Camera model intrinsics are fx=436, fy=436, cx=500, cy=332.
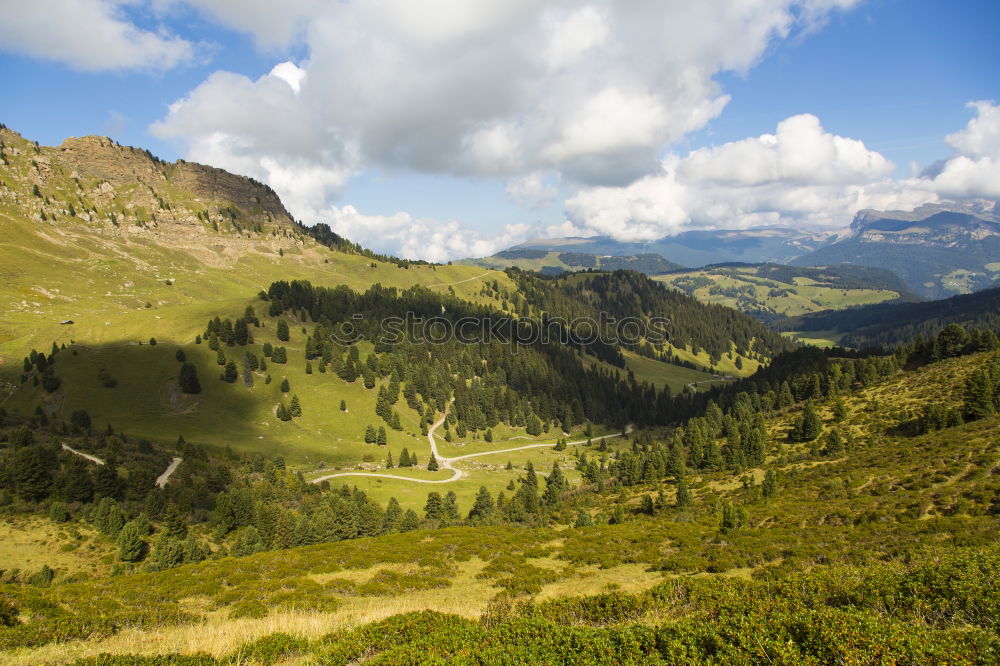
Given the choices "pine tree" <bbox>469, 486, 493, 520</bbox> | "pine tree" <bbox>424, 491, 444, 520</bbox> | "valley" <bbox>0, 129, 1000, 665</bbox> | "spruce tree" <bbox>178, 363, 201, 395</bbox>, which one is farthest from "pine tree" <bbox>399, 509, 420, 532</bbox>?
"spruce tree" <bbox>178, 363, 201, 395</bbox>

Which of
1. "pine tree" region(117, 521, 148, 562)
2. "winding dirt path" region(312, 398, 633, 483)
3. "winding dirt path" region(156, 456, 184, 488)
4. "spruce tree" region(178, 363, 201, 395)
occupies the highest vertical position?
"spruce tree" region(178, 363, 201, 395)

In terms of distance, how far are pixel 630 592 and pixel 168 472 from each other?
10009 centimetres

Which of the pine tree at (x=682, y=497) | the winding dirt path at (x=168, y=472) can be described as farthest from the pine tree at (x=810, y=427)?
the winding dirt path at (x=168, y=472)

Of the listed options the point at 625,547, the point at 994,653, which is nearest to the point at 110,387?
the point at 625,547

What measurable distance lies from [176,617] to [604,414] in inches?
7367

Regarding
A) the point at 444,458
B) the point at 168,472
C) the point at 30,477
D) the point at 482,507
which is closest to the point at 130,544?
the point at 30,477

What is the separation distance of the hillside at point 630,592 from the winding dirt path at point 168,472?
61.5 m

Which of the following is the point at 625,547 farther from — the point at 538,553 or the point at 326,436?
the point at 326,436

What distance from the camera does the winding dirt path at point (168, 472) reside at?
82.1 metres

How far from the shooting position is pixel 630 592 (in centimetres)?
2314

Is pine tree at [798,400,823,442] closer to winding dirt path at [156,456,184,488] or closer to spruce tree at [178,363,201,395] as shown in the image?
winding dirt path at [156,456,184,488]

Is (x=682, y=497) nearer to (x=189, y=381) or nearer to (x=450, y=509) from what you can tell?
(x=450, y=509)

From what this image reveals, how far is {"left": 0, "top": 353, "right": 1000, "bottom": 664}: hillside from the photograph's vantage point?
12.0 meters

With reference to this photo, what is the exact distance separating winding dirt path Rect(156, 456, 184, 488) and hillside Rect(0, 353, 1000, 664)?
6151 centimetres
